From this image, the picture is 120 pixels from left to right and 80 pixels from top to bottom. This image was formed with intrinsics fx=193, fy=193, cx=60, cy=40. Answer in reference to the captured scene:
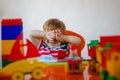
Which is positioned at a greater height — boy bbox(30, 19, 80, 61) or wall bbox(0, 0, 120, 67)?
wall bbox(0, 0, 120, 67)

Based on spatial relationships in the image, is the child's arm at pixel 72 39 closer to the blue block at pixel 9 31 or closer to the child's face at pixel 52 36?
the child's face at pixel 52 36

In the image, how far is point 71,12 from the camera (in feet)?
5.80

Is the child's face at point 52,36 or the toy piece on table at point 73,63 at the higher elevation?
the child's face at point 52,36

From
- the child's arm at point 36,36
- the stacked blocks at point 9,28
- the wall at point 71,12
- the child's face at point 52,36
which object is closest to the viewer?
the stacked blocks at point 9,28

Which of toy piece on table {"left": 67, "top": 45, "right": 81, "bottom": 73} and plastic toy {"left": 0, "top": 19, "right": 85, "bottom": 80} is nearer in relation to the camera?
plastic toy {"left": 0, "top": 19, "right": 85, "bottom": 80}

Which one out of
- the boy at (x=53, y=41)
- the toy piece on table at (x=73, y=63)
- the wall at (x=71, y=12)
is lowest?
the toy piece on table at (x=73, y=63)

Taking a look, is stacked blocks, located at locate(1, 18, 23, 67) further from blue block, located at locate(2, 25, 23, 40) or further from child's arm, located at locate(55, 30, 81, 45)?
child's arm, located at locate(55, 30, 81, 45)

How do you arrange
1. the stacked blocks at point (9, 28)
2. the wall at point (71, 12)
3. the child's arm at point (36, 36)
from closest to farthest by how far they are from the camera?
the stacked blocks at point (9, 28)
the child's arm at point (36, 36)
the wall at point (71, 12)

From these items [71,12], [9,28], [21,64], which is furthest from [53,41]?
[21,64]

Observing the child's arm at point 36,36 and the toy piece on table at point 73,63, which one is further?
the child's arm at point 36,36

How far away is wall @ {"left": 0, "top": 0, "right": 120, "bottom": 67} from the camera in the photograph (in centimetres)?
176

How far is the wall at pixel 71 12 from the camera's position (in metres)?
1.76

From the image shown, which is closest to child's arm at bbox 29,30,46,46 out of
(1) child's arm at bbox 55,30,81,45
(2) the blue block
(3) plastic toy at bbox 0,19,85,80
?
(1) child's arm at bbox 55,30,81,45

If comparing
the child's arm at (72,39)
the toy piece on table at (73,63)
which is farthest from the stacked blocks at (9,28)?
the child's arm at (72,39)
